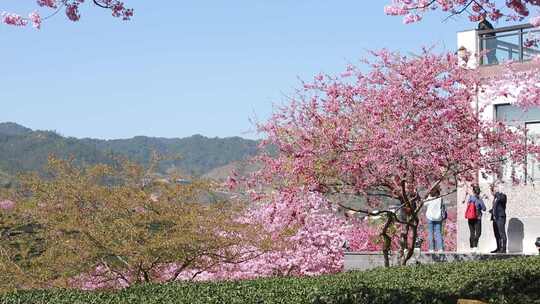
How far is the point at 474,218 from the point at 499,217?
1.93 ft

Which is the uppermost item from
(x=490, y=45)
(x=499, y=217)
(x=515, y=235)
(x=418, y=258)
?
(x=490, y=45)

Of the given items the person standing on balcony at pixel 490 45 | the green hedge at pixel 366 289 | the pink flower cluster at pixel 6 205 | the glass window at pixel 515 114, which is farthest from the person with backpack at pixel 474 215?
the pink flower cluster at pixel 6 205

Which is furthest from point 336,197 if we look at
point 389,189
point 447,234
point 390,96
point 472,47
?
point 447,234

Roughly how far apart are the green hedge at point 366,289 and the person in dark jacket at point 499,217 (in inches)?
Result: 236

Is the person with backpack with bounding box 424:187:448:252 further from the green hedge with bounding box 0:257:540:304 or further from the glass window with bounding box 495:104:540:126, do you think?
the green hedge with bounding box 0:257:540:304

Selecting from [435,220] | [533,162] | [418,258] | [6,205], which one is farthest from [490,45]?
[6,205]

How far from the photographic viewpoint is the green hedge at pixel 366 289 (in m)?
8.98

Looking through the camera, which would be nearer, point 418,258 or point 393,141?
point 393,141

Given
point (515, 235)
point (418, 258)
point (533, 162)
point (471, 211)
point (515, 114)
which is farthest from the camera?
point (515, 235)

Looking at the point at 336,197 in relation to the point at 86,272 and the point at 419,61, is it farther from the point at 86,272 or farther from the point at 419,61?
the point at 86,272

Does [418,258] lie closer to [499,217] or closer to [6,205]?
[499,217]

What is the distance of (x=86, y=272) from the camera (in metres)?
15.5

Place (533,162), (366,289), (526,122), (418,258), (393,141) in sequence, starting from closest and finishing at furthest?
(366,289) < (393,141) < (418,258) < (533,162) < (526,122)

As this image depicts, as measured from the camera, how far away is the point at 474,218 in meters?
20.7
